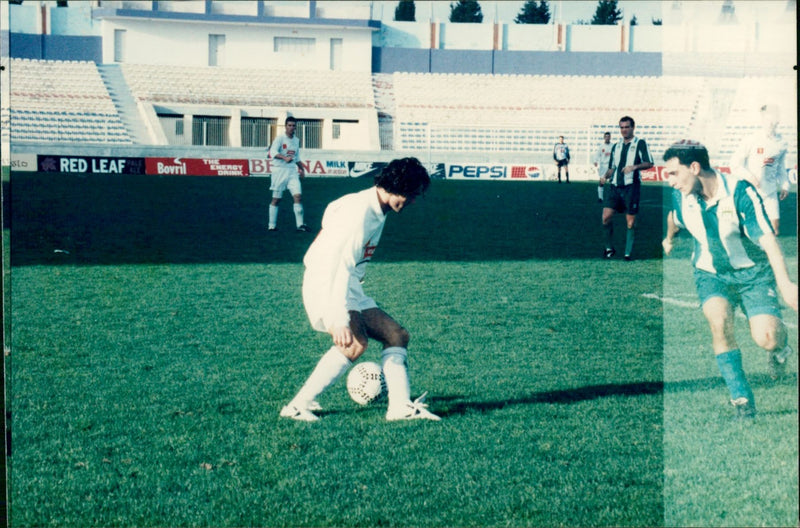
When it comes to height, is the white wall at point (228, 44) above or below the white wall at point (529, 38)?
below

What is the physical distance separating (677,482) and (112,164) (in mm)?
24903

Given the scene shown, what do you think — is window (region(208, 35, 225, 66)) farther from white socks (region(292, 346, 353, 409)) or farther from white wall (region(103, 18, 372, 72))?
white socks (region(292, 346, 353, 409))

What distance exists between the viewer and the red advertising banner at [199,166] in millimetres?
26719

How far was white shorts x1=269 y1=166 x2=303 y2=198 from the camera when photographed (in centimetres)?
1288

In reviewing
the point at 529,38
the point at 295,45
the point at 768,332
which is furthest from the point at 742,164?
the point at 529,38

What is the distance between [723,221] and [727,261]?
0.27 meters

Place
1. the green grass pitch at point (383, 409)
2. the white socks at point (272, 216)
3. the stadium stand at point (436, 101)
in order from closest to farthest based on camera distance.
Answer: the green grass pitch at point (383, 409) < the white socks at point (272, 216) < the stadium stand at point (436, 101)

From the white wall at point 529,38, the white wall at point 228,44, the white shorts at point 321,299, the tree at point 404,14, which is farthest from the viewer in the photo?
the white wall at point 529,38

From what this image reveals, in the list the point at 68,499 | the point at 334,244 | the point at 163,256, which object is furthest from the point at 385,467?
the point at 163,256

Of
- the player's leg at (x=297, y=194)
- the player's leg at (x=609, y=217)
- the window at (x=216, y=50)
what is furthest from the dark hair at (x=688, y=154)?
the window at (x=216, y=50)

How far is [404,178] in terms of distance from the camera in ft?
12.6

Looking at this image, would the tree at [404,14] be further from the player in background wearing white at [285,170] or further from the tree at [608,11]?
the player in background wearing white at [285,170]

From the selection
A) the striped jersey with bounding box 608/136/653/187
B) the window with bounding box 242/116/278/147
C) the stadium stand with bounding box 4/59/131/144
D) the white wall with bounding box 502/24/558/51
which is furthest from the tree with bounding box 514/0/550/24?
the stadium stand with bounding box 4/59/131/144

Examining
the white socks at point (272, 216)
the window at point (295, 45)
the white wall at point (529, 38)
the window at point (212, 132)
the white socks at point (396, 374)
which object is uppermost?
the white wall at point (529, 38)
